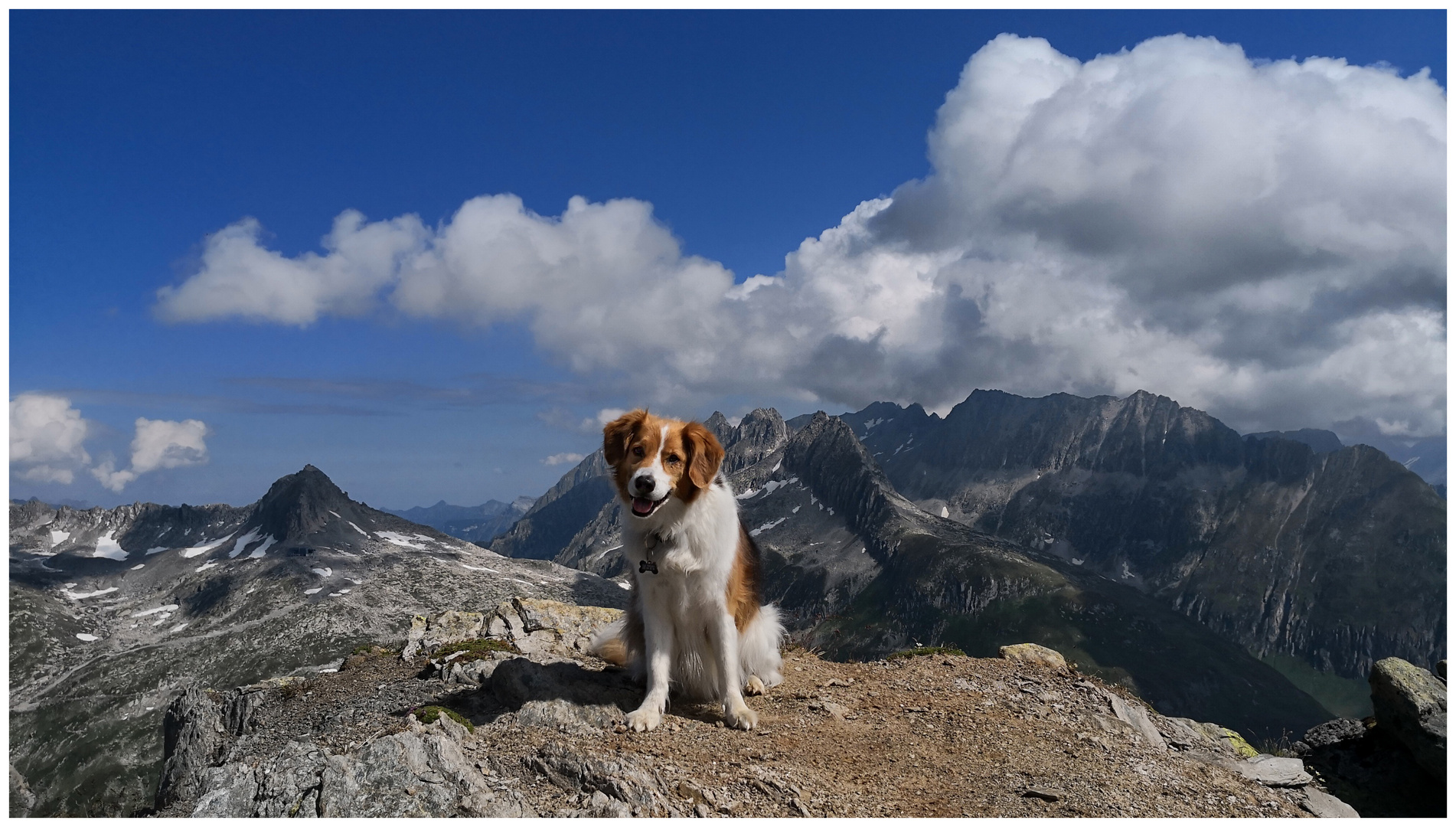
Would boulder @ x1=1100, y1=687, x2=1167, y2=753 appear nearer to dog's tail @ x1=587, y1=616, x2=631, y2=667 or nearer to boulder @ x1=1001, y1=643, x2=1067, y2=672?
boulder @ x1=1001, y1=643, x2=1067, y2=672

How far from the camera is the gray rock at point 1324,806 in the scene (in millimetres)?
11695

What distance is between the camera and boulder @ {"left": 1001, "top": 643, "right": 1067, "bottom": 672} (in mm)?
16797

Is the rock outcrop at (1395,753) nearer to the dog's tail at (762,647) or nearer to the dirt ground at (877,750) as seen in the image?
the dirt ground at (877,750)

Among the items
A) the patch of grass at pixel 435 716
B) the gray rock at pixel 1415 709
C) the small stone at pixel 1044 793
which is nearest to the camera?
the small stone at pixel 1044 793

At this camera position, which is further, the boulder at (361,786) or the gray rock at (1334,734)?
the gray rock at (1334,734)

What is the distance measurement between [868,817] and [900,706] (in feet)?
16.7

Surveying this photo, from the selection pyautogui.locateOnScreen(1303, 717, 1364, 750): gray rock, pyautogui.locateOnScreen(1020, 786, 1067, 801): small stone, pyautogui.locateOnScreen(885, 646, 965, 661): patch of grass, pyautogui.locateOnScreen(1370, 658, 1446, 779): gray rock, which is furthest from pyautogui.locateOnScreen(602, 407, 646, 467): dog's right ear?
pyautogui.locateOnScreen(1303, 717, 1364, 750): gray rock

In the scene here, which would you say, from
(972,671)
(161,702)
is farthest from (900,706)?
(161,702)

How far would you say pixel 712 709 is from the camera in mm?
12617

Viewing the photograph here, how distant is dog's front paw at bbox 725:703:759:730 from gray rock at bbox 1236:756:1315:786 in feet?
27.2

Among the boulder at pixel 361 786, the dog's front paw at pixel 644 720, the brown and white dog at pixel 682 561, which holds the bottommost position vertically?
the boulder at pixel 361 786

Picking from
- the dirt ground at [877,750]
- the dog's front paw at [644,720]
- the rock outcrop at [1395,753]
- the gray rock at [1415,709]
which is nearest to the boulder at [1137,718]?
the dirt ground at [877,750]

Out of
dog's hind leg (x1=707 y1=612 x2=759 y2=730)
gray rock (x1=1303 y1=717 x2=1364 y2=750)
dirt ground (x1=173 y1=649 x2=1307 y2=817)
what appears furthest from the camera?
gray rock (x1=1303 y1=717 x2=1364 y2=750)

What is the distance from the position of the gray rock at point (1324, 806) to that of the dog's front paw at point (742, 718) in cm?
831
